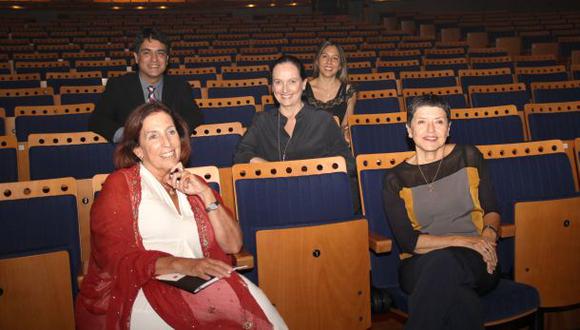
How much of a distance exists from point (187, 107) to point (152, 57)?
0.28 m

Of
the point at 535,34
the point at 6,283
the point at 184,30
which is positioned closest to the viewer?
the point at 6,283

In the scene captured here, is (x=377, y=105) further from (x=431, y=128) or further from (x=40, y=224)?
(x=40, y=224)

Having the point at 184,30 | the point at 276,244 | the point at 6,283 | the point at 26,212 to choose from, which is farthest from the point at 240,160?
the point at 184,30

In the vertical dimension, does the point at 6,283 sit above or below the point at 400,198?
below

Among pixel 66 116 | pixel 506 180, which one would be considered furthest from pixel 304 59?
pixel 506 180

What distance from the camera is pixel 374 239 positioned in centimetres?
164

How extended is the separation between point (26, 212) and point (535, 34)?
8.17 m

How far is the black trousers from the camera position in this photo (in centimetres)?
139

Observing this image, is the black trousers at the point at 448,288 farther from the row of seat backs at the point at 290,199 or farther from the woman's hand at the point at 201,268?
the woman's hand at the point at 201,268

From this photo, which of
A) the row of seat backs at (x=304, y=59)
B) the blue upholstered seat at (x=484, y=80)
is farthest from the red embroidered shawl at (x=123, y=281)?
the row of seat backs at (x=304, y=59)

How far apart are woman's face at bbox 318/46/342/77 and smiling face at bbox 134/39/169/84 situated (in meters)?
0.96

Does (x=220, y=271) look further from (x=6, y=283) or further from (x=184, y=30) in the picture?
(x=184, y=30)

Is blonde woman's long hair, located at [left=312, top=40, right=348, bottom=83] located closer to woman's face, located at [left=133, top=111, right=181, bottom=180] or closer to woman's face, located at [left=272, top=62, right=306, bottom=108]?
woman's face, located at [left=272, top=62, right=306, bottom=108]

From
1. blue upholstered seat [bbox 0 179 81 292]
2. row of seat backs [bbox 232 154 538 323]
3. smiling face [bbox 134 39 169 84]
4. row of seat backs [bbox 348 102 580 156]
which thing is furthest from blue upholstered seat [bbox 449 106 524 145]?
blue upholstered seat [bbox 0 179 81 292]
